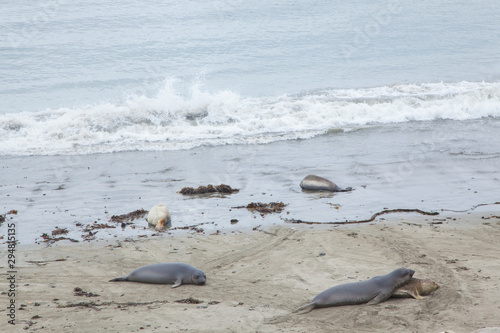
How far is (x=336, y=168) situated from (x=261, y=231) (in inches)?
161

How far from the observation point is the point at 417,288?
5621mm

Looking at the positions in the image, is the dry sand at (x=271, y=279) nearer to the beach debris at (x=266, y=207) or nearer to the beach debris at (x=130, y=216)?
the beach debris at (x=266, y=207)

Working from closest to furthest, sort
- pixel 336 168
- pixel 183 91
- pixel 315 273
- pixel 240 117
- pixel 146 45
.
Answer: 1. pixel 315 273
2. pixel 336 168
3. pixel 240 117
4. pixel 183 91
5. pixel 146 45

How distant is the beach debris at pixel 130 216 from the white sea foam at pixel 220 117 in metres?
5.20

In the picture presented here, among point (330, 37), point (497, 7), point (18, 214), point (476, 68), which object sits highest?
point (497, 7)

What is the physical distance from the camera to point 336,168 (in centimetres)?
1173

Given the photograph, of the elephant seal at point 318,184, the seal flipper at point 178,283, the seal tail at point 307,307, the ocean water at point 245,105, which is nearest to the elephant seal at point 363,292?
the seal tail at point 307,307

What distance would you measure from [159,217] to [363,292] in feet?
13.7

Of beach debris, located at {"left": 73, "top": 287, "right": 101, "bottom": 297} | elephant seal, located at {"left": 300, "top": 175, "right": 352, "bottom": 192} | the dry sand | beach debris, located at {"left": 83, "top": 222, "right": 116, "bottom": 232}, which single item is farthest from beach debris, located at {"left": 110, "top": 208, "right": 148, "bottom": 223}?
elephant seal, located at {"left": 300, "top": 175, "right": 352, "bottom": 192}

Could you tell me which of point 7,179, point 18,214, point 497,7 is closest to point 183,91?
point 7,179

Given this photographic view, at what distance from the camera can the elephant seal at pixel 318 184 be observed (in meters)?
10.0

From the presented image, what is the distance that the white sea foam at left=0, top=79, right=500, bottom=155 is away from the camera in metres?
15.0

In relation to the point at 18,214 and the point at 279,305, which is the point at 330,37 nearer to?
the point at 18,214

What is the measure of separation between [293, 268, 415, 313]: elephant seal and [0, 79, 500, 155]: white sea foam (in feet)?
29.9
